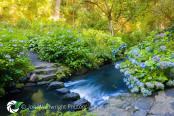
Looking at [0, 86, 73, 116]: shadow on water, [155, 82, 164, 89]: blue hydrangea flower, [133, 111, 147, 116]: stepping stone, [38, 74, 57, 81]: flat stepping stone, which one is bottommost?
[0, 86, 73, 116]: shadow on water

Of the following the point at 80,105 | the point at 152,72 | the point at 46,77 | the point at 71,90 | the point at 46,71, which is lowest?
the point at 71,90

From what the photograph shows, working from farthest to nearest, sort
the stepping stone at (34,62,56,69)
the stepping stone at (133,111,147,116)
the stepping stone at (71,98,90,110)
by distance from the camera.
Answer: the stepping stone at (34,62,56,69)
the stepping stone at (71,98,90,110)
the stepping stone at (133,111,147,116)

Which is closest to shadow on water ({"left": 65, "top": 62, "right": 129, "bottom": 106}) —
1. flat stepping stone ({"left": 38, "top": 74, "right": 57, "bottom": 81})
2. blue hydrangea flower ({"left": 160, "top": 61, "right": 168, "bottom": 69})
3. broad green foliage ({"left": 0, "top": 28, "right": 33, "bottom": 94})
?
flat stepping stone ({"left": 38, "top": 74, "right": 57, "bottom": 81})

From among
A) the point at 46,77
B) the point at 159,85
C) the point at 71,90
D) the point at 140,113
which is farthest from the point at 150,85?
the point at 46,77

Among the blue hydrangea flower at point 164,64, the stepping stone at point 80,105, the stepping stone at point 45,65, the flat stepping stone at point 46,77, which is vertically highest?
the blue hydrangea flower at point 164,64

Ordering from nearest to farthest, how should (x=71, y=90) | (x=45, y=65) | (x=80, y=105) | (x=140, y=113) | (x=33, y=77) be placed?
(x=140, y=113) → (x=80, y=105) → (x=71, y=90) → (x=33, y=77) → (x=45, y=65)

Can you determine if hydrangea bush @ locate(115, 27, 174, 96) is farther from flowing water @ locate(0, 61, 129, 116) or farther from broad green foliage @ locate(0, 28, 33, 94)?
broad green foliage @ locate(0, 28, 33, 94)

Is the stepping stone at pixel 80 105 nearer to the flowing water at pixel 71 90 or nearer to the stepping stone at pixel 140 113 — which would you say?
the flowing water at pixel 71 90

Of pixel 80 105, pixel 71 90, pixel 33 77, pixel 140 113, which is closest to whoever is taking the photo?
pixel 140 113

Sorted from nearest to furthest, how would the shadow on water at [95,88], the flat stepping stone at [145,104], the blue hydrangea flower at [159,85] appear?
the flat stepping stone at [145,104], the blue hydrangea flower at [159,85], the shadow on water at [95,88]

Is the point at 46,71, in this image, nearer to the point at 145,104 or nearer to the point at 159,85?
the point at 145,104

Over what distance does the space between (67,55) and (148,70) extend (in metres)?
3.00

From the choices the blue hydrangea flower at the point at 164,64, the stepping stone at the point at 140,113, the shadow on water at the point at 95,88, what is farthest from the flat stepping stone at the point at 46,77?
the blue hydrangea flower at the point at 164,64

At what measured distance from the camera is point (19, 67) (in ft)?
11.1
